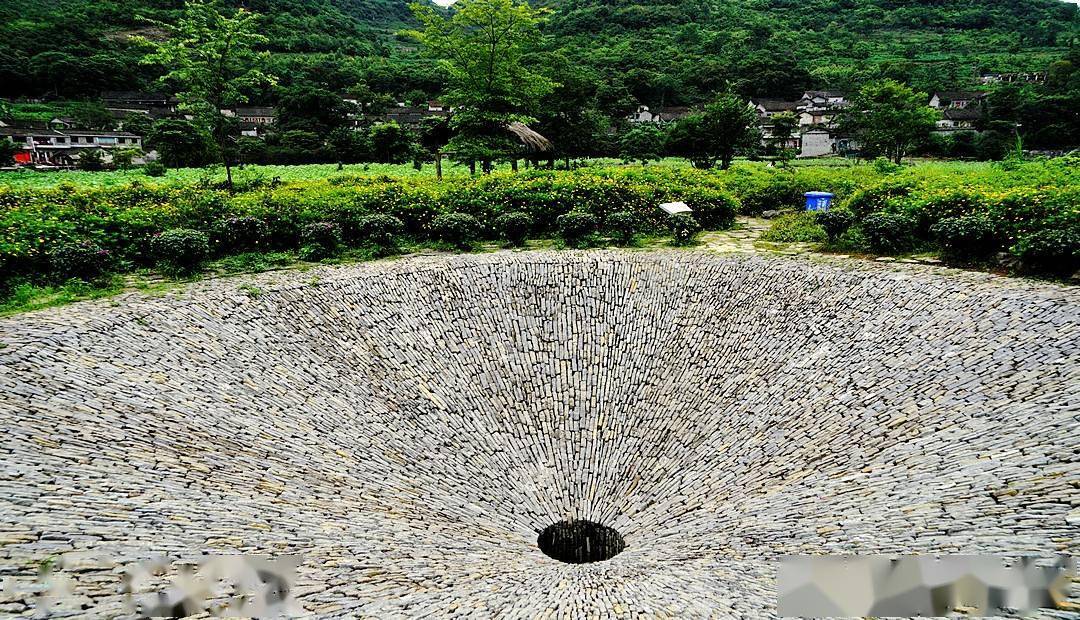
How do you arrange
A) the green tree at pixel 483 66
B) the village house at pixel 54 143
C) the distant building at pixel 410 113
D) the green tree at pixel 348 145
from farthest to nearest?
1. the distant building at pixel 410 113
2. the green tree at pixel 348 145
3. the village house at pixel 54 143
4. the green tree at pixel 483 66

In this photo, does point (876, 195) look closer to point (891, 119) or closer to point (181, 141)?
point (891, 119)

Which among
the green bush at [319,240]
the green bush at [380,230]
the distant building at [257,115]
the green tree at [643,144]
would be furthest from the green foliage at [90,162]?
the green tree at [643,144]

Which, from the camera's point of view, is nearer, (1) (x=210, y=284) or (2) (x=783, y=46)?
(1) (x=210, y=284)

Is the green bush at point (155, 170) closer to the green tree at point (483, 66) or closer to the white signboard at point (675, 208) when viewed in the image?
the green tree at point (483, 66)

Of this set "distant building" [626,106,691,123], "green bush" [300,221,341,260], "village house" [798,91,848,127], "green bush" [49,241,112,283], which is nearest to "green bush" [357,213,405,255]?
"green bush" [300,221,341,260]

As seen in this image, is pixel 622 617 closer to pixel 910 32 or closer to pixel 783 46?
pixel 783 46

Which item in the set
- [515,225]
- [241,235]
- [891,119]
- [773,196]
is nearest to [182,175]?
[241,235]

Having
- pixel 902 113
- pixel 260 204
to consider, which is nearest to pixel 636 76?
pixel 902 113
